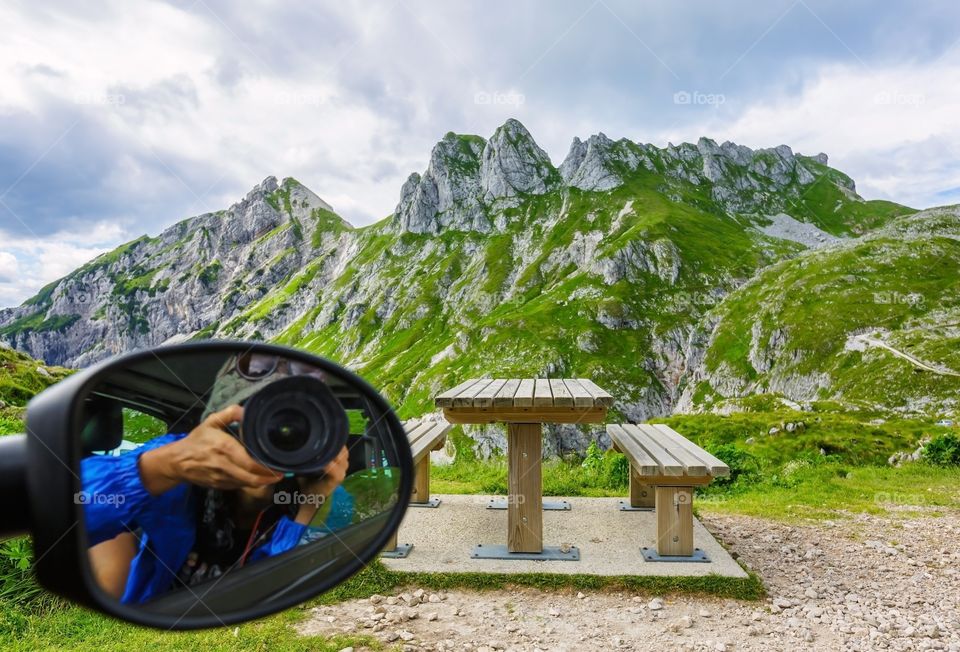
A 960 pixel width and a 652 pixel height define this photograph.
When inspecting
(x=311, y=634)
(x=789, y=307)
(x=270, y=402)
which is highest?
(x=789, y=307)

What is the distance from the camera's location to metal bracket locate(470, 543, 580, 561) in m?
7.34

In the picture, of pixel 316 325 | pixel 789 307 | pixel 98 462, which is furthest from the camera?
pixel 316 325

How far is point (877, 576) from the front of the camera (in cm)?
703

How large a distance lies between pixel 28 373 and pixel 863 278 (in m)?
98.0

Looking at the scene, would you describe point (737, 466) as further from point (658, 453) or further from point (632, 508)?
→ point (658, 453)

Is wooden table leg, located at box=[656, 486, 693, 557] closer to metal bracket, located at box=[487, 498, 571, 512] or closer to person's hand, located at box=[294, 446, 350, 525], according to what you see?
metal bracket, located at box=[487, 498, 571, 512]

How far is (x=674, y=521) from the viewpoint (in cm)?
735

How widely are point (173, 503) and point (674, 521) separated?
291 inches

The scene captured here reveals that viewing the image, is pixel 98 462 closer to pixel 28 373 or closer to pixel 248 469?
pixel 248 469

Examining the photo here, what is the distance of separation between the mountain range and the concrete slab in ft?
132

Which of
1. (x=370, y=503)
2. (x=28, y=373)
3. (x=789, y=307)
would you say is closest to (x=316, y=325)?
(x=789, y=307)

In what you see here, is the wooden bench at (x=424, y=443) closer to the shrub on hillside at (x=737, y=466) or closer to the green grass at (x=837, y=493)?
the green grass at (x=837, y=493)

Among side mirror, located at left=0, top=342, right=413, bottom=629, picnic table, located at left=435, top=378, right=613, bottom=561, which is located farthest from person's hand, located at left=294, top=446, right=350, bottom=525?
picnic table, located at left=435, top=378, right=613, bottom=561

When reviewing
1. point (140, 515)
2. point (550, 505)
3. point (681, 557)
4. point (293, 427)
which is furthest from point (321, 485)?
point (550, 505)
